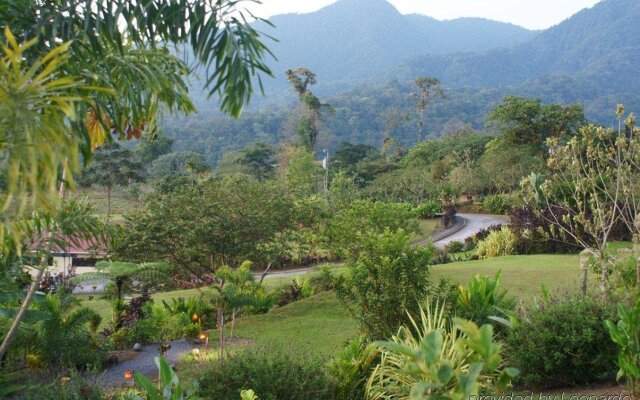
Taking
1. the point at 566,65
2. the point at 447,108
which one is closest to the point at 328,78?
the point at 566,65

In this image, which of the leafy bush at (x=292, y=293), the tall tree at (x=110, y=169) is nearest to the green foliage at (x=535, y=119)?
the tall tree at (x=110, y=169)

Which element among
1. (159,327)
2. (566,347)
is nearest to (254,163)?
(159,327)

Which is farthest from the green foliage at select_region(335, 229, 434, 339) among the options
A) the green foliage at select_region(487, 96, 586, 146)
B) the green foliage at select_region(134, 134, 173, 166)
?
the green foliage at select_region(134, 134, 173, 166)

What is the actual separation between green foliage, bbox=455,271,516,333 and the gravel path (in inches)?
155

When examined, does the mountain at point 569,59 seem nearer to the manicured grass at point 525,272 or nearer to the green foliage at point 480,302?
the manicured grass at point 525,272

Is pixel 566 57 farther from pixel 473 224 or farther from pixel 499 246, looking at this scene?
pixel 499 246

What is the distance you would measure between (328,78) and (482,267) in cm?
18875

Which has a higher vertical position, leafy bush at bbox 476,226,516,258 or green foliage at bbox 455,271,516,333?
green foliage at bbox 455,271,516,333

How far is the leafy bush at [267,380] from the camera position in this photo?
4.42m

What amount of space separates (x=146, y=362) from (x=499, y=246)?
473 inches

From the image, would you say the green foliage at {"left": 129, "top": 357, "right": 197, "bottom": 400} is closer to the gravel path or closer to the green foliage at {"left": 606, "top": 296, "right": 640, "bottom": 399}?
the green foliage at {"left": 606, "top": 296, "right": 640, "bottom": 399}

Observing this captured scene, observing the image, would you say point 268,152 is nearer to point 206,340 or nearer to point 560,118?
point 560,118

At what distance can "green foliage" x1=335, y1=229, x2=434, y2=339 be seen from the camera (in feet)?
21.0

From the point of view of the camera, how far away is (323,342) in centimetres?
841
